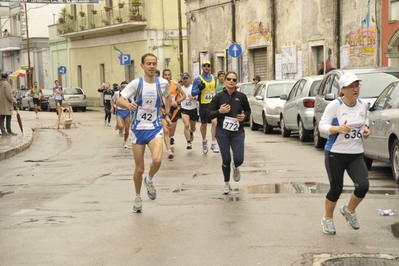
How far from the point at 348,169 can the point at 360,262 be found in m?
1.48

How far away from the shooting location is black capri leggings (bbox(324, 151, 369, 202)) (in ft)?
26.1

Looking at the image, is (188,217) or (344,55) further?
(344,55)

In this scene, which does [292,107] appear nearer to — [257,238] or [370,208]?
[370,208]

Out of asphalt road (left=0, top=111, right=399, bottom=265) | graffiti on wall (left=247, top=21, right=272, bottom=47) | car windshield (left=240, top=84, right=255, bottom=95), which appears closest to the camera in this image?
asphalt road (left=0, top=111, right=399, bottom=265)

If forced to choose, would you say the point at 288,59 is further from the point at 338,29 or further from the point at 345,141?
the point at 345,141

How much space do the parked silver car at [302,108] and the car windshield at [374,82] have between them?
8.82 ft

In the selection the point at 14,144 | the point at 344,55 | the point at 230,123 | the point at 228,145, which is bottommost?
the point at 14,144

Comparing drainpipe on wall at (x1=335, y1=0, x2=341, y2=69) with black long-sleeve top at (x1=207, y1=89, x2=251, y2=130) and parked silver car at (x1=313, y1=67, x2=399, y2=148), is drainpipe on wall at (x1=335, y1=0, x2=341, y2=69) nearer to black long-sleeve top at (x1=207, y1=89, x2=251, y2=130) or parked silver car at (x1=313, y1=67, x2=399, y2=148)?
parked silver car at (x1=313, y1=67, x2=399, y2=148)

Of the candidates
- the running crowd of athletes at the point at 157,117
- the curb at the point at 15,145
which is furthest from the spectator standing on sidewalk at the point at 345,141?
the curb at the point at 15,145

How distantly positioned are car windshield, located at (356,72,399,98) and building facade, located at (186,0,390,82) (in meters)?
12.1

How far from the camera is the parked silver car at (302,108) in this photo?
1888 cm

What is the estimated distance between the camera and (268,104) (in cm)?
2328

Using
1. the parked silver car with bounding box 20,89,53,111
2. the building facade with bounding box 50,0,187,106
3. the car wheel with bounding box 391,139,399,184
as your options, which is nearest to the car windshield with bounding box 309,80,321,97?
the car wheel with bounding box 391,139,399,184

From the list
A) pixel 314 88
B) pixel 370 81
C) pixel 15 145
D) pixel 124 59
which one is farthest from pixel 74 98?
pixel 370 81
